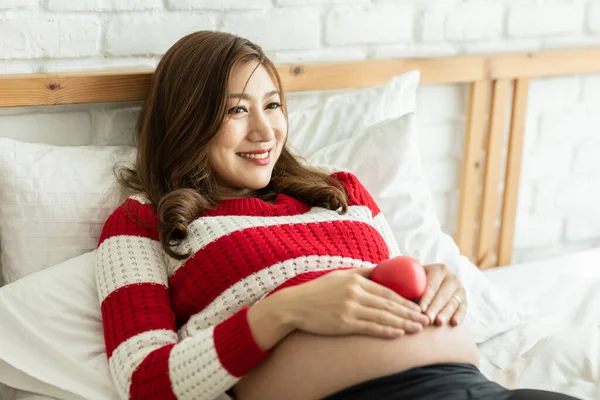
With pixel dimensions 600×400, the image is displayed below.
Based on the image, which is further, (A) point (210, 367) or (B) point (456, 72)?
(B) point (456, 72)

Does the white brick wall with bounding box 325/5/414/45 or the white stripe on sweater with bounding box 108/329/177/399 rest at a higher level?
the white brick wall with bounding box 325/5/414/45

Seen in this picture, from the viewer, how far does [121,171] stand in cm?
134

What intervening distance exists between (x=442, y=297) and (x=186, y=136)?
0.48 m

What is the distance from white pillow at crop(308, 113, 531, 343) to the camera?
1520 mm

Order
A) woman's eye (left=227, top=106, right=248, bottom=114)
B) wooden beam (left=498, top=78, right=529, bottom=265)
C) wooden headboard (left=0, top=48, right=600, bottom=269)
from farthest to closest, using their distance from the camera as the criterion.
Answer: wooden beam (left=498, top=78, right=529, bottom=265)
wooden headboard (left=0, top=48, right=600, bottom=269)
woman's eye (left=227, top=106, right=248, bottom=114)

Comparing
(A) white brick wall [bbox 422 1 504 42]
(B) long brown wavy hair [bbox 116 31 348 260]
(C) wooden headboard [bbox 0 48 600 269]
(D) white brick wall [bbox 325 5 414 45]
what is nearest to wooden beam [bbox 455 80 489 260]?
(C) wooden headboard [bbox 0 48 600 269]

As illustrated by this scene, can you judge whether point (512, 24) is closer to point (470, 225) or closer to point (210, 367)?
point (470, 225)

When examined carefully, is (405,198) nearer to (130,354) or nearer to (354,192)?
(354,192)

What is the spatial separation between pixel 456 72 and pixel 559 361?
29.3 inches

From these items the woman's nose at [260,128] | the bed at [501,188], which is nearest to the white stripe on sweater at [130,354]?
the bed at [501,188]

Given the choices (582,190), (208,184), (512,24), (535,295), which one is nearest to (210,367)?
(208,184)

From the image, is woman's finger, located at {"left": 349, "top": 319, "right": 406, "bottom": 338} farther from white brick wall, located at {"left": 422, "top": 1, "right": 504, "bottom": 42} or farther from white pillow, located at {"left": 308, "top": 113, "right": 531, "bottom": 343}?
white brick wall, located at {"left": 422, "top": 1, "right": 504, "bottom": 42}

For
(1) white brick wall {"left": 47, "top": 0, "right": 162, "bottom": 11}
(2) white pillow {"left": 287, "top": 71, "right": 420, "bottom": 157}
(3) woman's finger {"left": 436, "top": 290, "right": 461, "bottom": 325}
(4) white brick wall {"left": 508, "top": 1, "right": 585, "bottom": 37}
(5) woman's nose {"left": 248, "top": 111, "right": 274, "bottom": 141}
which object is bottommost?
(3) woman's finger {"left": 436, "top": 290, "right": 461, "bottom": 325}

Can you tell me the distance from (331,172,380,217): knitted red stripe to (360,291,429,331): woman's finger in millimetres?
322
